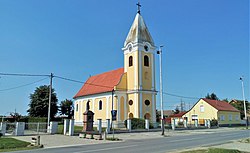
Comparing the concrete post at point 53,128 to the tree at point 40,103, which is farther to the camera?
Result: the tree at point 40,103

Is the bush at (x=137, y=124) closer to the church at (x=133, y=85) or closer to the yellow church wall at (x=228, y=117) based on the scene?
the church at (x=133, y=85)

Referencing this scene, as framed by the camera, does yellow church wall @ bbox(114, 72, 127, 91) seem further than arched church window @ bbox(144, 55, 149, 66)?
No

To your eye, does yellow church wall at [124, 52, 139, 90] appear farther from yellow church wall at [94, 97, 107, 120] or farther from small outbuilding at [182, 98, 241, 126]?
small outbuilding at [182, 98, 241, 126]

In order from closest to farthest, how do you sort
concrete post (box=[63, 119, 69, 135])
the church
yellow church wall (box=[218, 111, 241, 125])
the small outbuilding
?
concrete post (box=[63, 119, 69, 135])
the church
the small outbuilding
yellow church wall (box=[218, 111, 241, 125])

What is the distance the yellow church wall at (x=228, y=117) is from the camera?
53.8 m

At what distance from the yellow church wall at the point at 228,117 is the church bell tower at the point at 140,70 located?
20.1 meters

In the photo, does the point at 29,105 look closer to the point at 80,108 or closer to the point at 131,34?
the point at 80,108

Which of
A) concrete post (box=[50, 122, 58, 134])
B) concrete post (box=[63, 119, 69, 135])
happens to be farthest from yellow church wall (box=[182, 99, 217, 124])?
concrete post (box=[50, 122, 58, 134])

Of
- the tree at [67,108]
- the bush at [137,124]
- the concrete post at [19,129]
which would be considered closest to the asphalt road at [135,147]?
the concrete post at [19,129]

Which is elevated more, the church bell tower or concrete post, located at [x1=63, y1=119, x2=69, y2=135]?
the church bell tower

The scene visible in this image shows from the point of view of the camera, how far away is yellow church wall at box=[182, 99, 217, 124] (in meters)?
53.4

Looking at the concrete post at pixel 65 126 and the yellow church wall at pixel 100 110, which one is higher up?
the yellow church wall at pixel 100 110

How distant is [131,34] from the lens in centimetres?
4416

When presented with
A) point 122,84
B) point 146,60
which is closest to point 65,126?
point 122,84
